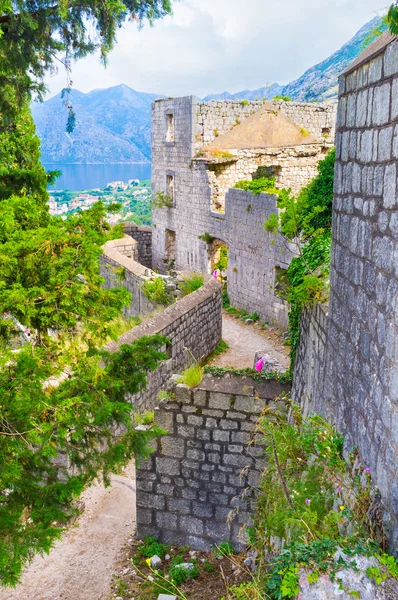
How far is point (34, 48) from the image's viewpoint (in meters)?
7.05

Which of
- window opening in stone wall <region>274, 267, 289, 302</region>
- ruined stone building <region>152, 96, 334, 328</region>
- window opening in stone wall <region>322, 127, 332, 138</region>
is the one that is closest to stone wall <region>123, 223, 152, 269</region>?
ruined stone building <region>152, 96, 334, 328</region>

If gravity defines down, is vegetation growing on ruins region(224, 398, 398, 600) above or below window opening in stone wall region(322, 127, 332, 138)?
below

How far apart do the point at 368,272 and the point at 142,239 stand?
73.3ft

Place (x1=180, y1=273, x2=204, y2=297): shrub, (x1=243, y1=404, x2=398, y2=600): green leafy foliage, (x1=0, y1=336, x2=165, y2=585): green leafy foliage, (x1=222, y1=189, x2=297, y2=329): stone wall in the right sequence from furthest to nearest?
(x1=222, y1=189, x2=297, y2=329): stone wall < (x1=180, y1=273, x2=204, y2=297): shrub < (x1=0, y1=336, x2=165, y2=585): green leafy foliage < (x1=243, y1=404, x2=398, y2=600): green leafy foliage

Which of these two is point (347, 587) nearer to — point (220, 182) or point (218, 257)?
point (218, 257)

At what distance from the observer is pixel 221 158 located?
19.1 meters

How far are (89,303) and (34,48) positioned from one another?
12.6 feet

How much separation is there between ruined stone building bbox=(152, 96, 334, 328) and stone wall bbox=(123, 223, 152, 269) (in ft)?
8.27

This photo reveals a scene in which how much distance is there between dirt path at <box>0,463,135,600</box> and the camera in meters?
6.44

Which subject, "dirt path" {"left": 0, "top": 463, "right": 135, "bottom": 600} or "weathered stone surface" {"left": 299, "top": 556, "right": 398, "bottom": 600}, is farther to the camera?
"dirt path" {"left": 0, "top": 463, "right": 135, "bottom": 600}

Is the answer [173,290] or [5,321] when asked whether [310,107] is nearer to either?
[173,290]

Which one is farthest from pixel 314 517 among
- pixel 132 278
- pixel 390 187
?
pixel 132 278

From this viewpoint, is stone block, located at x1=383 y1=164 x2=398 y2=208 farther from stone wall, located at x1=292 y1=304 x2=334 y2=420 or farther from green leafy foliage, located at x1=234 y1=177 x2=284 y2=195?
green leafy foliage, located at x1=234 y1=177 x2=284 y2=195


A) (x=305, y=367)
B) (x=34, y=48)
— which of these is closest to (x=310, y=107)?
(x=34, y=48)
